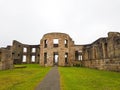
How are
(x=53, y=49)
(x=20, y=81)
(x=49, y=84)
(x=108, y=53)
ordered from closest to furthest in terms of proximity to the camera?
(x=49, y=84) < (x=20, y=81) < (x=108, y=53) < (x=53, y=49)

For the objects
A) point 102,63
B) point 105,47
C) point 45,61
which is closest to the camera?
point 102,63

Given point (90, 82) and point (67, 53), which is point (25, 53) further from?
point (90, 82)

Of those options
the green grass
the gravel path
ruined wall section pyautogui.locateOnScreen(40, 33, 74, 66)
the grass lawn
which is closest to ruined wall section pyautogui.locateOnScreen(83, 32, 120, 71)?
the grass lawn

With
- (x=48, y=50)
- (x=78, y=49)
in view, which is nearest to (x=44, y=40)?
(x=48, y=50)

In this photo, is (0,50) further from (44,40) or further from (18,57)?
(18,57)

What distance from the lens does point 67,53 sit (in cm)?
3375

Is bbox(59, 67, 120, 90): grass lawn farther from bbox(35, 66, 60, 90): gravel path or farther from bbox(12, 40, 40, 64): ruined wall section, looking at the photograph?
bbox(12, 40, 40, 64): ruined wall section

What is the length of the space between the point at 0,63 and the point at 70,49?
19658 millimetres

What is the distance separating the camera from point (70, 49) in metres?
36.5

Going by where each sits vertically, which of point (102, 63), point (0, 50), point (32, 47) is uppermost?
point (32, 47)

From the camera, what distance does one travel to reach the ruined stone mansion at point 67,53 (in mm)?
21231

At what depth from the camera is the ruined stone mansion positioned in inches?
836

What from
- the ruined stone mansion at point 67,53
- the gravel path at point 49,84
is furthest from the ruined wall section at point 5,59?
the gravel path at point 49,84

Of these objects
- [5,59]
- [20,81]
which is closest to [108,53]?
[5,59]
